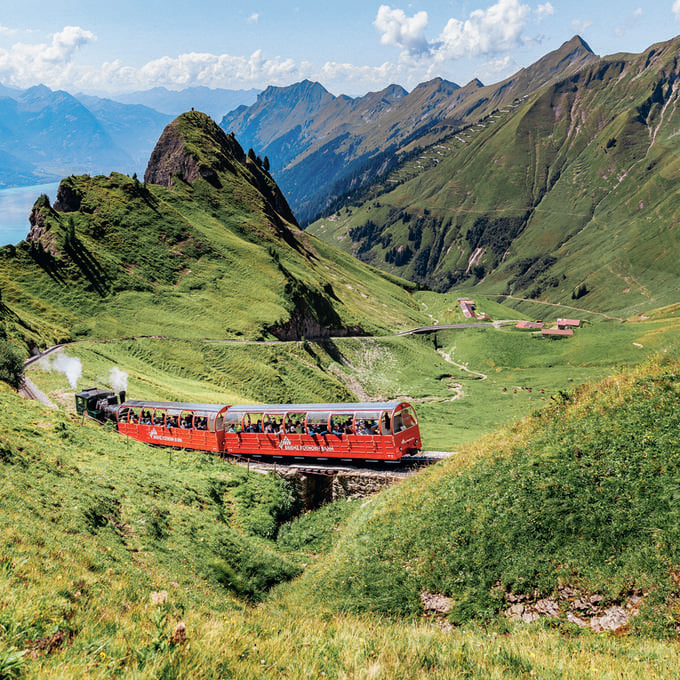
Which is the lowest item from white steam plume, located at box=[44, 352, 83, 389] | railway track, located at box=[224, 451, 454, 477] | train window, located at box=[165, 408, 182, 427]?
railway track, located at box=[224, 451, 454, 477]

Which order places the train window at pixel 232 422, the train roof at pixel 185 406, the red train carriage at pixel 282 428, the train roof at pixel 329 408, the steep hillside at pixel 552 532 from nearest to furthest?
the steep hillside at pixel 552 532 < the red train carriage at pixel 282 428 < the train roof at pixel 329 408 < the train window at pixel 232 422 < the train roof at pixel 185 406

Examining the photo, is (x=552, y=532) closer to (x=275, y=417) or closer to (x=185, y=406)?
(x=275, y=417)

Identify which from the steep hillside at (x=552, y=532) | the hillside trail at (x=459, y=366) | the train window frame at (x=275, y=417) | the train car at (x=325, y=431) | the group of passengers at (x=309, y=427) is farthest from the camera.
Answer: the hillside trail at (x=459, y=366)

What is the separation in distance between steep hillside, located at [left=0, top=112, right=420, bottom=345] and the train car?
106ft

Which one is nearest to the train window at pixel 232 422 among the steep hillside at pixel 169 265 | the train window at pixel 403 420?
the train window at pixel 403 420

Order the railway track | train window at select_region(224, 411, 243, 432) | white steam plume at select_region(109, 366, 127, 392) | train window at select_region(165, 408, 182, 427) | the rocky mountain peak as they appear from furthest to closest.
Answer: the rocky mountain peak < white steam plume at select_region(109, 366, 127, 392) < train window at select_region(165, 408, 182, 427) < train window at select_region(224, 411, 243, 432) < the railway track

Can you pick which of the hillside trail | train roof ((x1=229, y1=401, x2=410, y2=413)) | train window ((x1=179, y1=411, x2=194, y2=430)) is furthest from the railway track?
the hillside trail

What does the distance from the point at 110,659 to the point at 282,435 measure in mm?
26014

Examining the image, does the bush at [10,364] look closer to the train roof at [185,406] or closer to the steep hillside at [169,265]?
the train roof at [185,406]

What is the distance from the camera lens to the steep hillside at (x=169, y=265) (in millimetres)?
66250

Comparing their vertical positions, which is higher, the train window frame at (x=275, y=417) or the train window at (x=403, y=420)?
the train window frame at (x=275, y=417)

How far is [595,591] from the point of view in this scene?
480 inches

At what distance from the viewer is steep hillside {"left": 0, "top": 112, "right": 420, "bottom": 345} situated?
66.2m

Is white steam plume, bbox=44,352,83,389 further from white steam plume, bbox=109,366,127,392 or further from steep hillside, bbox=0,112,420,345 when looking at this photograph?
steep hillside, bbox=0,112,420,345
